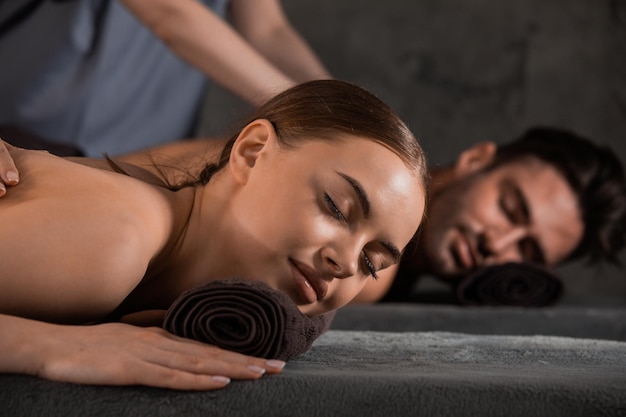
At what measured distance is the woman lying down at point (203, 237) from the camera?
79cm

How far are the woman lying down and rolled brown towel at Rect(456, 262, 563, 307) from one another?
29.3 inches

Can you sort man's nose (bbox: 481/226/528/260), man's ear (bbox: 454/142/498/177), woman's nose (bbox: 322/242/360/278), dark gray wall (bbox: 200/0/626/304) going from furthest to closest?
dark gray wall (bbox: 200/0/626/304), man's ear (bbox: 454/142/498/177), man's nose (bbox: 481/226/528/260), woman's nose (bbox: 322/242/360/278)

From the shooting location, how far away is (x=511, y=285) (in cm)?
183

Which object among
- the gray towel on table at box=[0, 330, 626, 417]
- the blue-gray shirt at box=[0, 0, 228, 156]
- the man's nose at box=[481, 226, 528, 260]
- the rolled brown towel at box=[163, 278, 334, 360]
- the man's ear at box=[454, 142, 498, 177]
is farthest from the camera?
the man's ear at box=[454, 142, 498, 177]

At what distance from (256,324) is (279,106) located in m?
0.42

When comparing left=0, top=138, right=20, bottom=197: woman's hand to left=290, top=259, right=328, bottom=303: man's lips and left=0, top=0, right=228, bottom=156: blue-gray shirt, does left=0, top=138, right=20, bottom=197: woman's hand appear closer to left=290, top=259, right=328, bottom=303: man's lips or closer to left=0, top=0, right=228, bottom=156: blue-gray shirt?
left=290, top=259, right=328, bottom=303: man's lips

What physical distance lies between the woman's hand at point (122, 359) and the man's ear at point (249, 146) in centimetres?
31

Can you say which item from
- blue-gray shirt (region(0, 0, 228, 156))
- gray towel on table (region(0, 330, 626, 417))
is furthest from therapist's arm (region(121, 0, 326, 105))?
gray towel on table (region(0, 330, 626, 417))

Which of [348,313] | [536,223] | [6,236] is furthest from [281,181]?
[536,223]

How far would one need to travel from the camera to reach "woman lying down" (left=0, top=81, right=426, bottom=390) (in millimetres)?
791

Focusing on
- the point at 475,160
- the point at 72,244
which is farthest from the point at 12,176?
the point at 475,160

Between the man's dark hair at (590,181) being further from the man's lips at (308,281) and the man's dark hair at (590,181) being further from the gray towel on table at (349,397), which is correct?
the gray towel on table at (349,397)

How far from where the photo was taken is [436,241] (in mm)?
1932

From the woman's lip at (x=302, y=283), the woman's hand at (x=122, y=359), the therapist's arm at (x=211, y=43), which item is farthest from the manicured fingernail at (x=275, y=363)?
the therapist's arm at (x=211, y=43)
